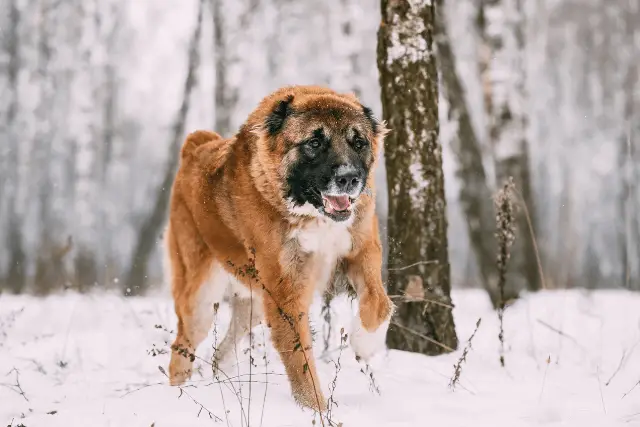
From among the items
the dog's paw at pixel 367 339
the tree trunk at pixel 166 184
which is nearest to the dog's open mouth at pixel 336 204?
the dog's paw at pixel 367 339

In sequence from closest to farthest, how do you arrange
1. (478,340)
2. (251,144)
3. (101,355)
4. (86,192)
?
(251,144), (478,340), (101,355), (86,192)

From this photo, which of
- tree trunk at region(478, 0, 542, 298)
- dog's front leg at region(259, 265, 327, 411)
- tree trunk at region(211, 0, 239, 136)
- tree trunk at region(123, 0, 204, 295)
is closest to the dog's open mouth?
dog's front leg at region(259, 265, 327, 411)

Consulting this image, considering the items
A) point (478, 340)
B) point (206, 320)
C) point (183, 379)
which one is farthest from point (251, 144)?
point (478, 340)

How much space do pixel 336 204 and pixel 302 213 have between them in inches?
9.4

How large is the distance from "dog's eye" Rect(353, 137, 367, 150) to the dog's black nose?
0.37 m

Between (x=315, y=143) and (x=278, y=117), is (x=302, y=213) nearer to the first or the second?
(x=315, y=143)

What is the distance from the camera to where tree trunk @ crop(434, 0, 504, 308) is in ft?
29.2

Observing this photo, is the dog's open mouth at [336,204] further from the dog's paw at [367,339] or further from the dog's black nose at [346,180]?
the dog's paw at [367,339]

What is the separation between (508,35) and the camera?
9.98 meters

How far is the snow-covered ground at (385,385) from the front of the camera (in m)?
3.38

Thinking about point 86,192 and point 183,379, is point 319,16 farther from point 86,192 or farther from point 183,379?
point 183,379

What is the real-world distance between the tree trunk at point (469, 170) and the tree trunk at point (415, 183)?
3755 mm

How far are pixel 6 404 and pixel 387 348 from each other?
8.73ft

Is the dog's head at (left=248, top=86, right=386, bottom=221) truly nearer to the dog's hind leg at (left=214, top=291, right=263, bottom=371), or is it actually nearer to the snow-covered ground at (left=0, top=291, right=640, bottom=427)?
the snow-covered ground at (left=0, top=291, right=640, bottom=427)
